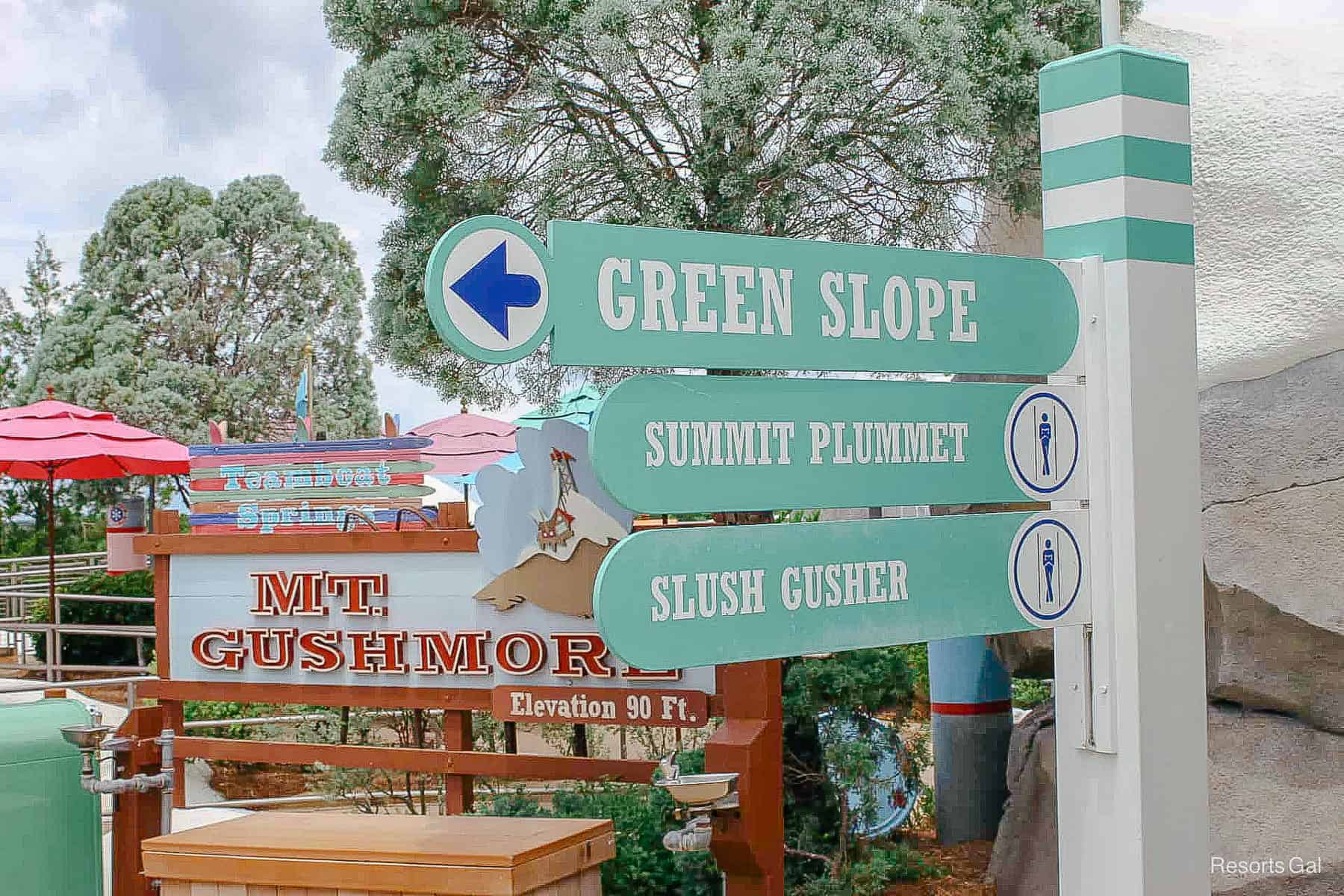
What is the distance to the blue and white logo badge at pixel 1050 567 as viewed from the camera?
2953 mm

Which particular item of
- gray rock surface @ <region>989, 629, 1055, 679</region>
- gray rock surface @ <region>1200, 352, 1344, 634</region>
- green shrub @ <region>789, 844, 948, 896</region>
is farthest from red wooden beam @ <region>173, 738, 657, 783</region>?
gray rock surface @ <region>1200, 352, 1344, 634</region>

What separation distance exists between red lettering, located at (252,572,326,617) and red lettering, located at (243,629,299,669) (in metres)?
0.09

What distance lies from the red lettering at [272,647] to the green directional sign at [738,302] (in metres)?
4.22

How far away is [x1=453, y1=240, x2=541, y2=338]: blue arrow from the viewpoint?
2.34 meters

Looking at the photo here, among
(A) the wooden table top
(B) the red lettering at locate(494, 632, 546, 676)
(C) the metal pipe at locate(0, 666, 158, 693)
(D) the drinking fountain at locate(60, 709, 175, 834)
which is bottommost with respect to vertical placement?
(A) the wooden table top

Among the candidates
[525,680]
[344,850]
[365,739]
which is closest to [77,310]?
[365,739]

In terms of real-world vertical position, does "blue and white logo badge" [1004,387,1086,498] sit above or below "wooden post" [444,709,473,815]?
above

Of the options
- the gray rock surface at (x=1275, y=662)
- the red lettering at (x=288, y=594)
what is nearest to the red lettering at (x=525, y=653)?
the red lettering at (x=288, y=594)

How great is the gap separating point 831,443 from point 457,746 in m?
3.87

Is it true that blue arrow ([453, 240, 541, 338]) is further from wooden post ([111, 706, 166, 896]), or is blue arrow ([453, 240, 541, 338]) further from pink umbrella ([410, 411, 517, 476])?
pink umbrella ([410, 411, 517, 476])

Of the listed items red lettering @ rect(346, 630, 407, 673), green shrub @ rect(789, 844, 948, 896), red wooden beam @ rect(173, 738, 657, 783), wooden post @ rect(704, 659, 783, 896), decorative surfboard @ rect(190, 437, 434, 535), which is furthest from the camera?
decorative surfboard @ rect(190, 437, 434, 535)

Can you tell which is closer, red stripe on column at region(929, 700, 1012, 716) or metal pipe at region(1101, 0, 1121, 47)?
metal pipe at region(1101, 0, 1121, 47)

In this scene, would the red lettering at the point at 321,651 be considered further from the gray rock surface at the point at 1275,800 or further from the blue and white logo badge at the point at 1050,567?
the blue and white logo badge at the point at 1050,567

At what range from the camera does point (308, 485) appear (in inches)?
255
